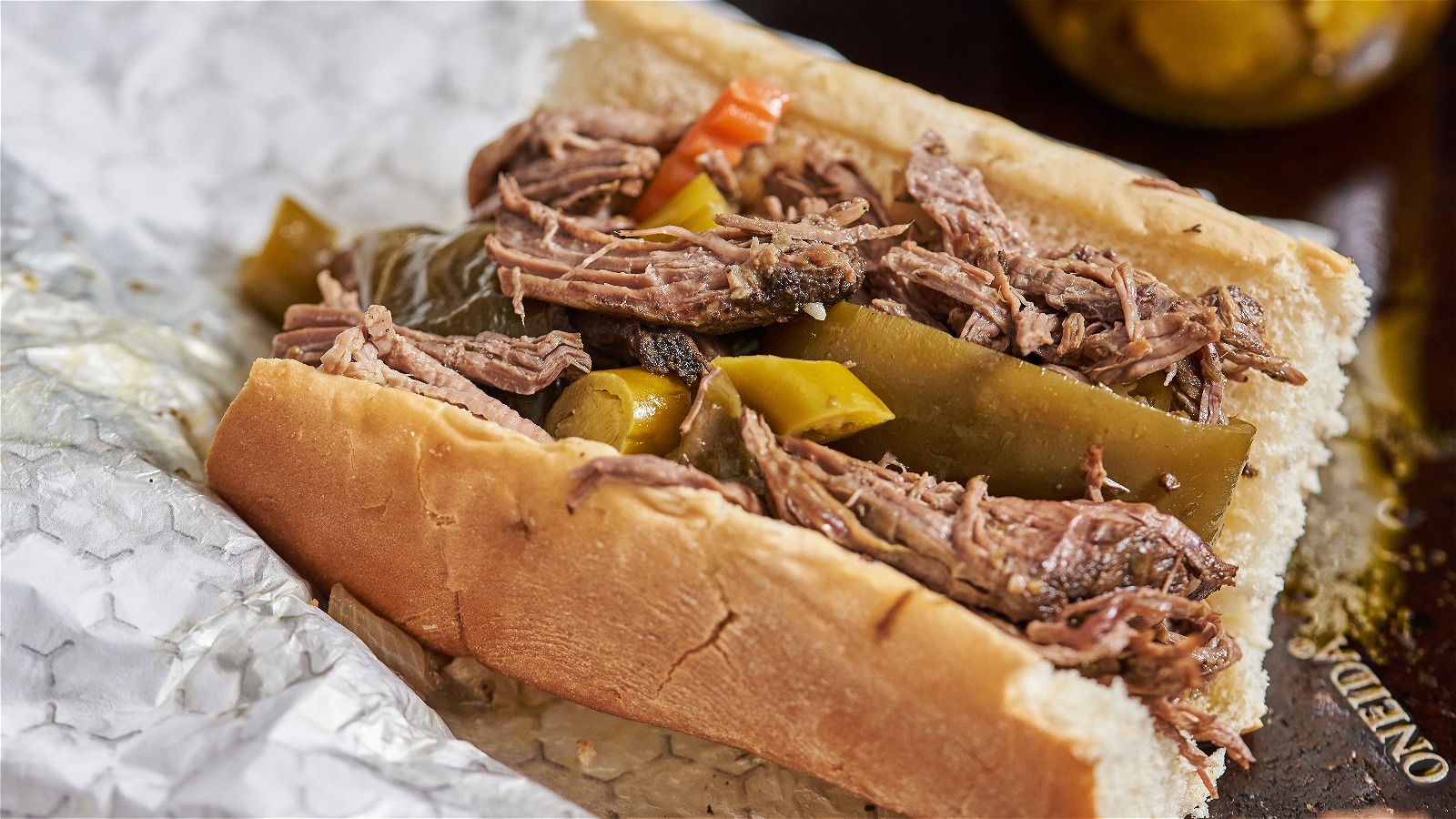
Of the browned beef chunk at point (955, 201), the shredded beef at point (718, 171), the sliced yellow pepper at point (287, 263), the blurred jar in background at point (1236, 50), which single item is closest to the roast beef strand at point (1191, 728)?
the browned beef chunk at point (955, 201)

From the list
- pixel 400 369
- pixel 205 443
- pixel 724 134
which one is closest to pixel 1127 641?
pixel 400 369

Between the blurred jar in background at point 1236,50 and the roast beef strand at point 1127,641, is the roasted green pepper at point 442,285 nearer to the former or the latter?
the roast beef strand at point 1127,641

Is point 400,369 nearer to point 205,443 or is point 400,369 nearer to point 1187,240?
point 205,443

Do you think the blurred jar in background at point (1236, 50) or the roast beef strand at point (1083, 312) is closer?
the roast beef strand at point (1083, 312)

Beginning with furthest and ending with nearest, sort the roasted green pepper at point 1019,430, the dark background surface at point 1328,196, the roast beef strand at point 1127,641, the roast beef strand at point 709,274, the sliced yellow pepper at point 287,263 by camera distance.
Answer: the sliced yellow pepper at point 287,263, the dark background surface at point 1328,196, the roast beef strand at point 709,274, the roasted green pepper at point 1019,430, the roast beef strand at point 1127,641

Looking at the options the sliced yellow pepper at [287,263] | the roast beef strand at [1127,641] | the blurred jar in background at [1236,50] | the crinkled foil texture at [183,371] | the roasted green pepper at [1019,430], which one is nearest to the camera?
the roast beef strand at [1127,641]
